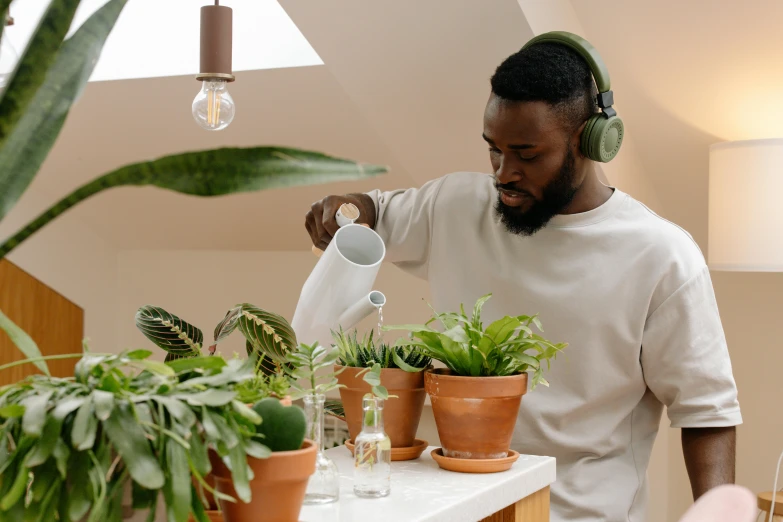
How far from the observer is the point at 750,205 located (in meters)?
2.19

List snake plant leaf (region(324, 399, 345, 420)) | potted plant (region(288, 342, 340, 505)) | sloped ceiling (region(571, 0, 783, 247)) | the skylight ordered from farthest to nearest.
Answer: the skylight
sloped ceiling (region(571, 0, 783, 247))
snake plant leaf (region(324, 399, 345, 420))
potted plant (region(288, 342, 340, 505))

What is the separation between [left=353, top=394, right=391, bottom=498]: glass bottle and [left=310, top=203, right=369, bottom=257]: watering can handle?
582 millimetres

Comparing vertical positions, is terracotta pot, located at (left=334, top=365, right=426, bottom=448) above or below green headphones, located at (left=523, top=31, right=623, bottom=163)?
below

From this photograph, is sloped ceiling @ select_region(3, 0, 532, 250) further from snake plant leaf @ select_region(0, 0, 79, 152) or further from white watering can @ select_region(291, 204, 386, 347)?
snake plant leaf @ select_region(0, 0, 79, 152)

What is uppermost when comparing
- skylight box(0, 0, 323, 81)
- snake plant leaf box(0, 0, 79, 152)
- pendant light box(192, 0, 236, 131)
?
skylight box(0, 0, 323, 81)

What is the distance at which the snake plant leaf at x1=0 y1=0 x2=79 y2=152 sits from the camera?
0.56 m

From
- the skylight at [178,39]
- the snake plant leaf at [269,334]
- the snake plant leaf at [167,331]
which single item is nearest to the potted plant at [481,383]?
the snake plant leaf at [269,334]

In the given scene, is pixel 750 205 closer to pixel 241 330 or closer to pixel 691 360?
pixel 691 360

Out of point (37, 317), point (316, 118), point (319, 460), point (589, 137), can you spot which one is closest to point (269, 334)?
point (319, 460)

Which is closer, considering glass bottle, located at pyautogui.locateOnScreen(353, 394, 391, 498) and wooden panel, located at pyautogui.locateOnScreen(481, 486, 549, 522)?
glass bottle, located at pyautogui.locateOnScreen(353, 394, 391, 498)

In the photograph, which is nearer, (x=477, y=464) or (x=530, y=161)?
(x=477, y=464)

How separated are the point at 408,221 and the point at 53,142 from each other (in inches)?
44.4

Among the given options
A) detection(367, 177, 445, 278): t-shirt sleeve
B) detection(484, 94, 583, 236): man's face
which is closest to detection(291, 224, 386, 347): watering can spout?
detection(484, 94, 583, 236): man's face

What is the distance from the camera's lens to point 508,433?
40.3 inches
